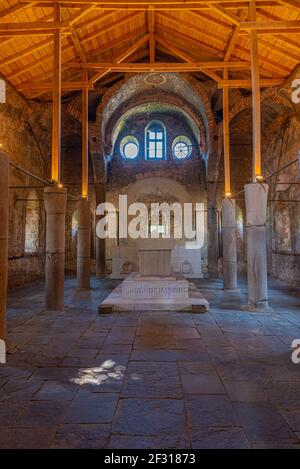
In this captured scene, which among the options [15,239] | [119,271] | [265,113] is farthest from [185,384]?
[265,113]

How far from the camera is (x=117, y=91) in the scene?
14.1 meters

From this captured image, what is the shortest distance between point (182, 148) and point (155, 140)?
166 cm

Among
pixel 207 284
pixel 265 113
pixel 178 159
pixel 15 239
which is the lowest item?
pixel 207 284

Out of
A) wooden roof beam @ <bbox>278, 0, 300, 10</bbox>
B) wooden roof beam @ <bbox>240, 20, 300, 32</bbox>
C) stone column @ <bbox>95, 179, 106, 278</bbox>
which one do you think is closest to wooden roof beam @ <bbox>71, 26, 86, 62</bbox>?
wooden roof beam @ <bbox>240, 20, 300, 32</bbox>

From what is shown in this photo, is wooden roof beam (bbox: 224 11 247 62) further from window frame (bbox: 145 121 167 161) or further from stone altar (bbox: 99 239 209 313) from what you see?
window frame (bbox: 145 121 167 161)

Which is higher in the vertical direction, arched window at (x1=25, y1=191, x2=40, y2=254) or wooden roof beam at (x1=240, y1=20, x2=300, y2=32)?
wooden roof beam at (x1=240, y1=20, x2=300, y2=32)

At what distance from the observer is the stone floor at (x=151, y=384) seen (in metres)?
2.69

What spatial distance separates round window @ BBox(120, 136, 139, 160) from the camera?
18641 millimetres

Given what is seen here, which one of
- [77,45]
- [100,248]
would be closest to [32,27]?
[77,45]

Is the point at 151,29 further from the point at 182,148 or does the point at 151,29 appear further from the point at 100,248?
the point at 100,248

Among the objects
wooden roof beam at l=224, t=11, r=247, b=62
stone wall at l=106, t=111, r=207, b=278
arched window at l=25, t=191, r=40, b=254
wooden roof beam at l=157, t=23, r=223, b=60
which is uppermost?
wooden roof beam at l=157, t=23, r=223, b=60

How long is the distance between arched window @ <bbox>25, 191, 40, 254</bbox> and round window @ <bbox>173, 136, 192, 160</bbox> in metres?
8.38
